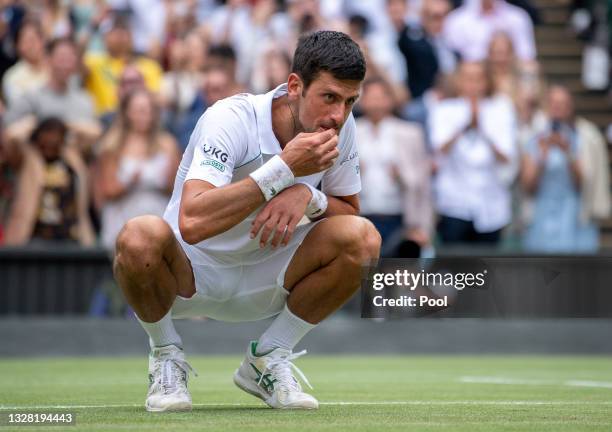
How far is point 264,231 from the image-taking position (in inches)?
243

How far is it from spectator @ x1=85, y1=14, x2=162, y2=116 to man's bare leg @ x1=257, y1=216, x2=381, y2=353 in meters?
7.68

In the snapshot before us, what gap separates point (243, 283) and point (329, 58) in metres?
1.27

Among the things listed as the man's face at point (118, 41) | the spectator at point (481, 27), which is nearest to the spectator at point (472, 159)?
the spectator at point (481, 27)

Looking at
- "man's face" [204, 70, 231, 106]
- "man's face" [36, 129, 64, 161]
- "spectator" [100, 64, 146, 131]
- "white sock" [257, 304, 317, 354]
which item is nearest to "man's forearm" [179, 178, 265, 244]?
"white sock" [257, 304, 317, 354]

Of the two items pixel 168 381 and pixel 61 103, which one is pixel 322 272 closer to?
pixel 168 381

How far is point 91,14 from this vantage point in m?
15.6

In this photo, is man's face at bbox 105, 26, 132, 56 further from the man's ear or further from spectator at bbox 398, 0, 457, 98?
the man's ear

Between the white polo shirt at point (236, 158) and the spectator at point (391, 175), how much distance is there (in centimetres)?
650

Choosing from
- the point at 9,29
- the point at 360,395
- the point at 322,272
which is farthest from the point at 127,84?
the point at 322,272

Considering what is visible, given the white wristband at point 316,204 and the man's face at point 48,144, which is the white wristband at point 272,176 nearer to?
the white wristband at point 316,204

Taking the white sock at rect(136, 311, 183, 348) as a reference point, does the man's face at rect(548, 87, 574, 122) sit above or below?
above

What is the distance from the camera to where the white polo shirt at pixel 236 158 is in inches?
242

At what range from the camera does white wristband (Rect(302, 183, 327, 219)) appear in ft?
20.8

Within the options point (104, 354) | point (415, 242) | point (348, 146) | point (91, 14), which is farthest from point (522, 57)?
point (348, 146)
